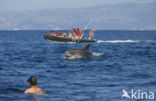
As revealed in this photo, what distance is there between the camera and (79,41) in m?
72.2

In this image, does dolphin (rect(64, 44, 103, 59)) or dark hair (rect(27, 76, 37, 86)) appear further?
dolphin (rect(64, 44, 103, 59))

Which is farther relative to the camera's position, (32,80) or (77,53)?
(77,53)

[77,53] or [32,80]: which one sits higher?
[32,80]

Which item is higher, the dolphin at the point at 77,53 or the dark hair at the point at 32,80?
the dark hair at the point at 32,80

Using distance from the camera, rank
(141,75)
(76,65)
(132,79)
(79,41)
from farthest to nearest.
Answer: (79,41)
(76,65)
(141,75)
(132,79)

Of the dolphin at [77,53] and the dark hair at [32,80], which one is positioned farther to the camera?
the dolphin at [77,53]

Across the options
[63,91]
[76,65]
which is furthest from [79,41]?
[63,91]

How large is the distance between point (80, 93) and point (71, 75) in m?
6.33

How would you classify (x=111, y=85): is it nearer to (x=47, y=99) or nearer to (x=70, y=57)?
(x=47, y=99)

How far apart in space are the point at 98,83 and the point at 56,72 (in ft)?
18.6

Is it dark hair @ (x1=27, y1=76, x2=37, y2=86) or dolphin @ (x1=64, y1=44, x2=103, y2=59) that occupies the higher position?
dark hair @ (x1=27, y1=76, x2=37, y2=86)

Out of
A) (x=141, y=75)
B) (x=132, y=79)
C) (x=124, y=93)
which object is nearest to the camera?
(x=124, y=93)

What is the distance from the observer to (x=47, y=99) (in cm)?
1353

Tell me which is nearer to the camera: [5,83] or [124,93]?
[124,93]
